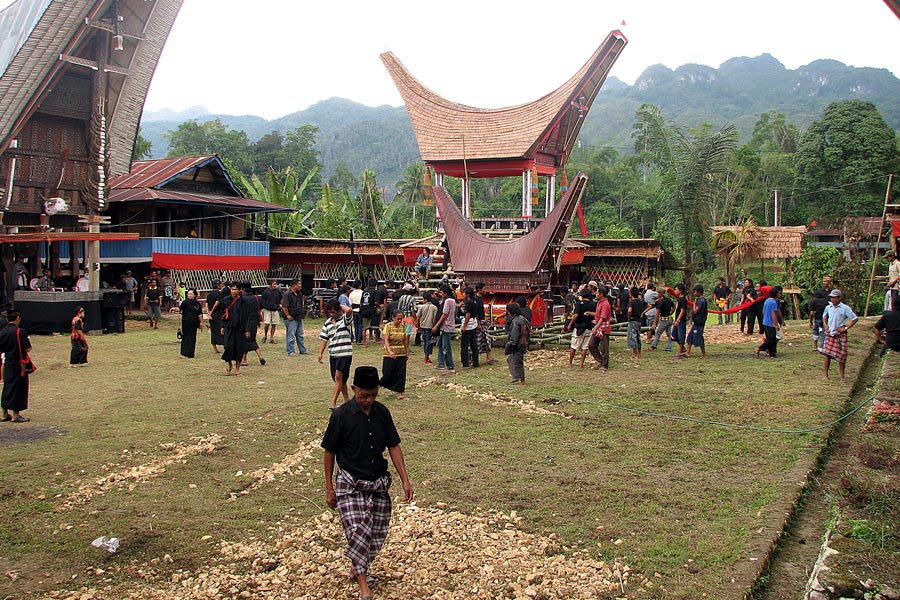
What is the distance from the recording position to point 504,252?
18828 millimetres

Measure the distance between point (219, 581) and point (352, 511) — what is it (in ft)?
3.73

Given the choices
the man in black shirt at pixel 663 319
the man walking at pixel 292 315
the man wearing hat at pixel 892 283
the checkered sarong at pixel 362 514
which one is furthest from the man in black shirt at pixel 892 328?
the man walking at pixel 292 315

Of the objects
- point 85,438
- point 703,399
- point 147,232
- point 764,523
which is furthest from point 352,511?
point 147,232

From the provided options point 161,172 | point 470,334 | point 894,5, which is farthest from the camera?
point 161,172

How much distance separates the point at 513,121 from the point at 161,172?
12.9 metres

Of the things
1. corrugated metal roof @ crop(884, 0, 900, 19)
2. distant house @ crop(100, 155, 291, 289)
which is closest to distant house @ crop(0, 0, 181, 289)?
distant house @ crop(100, 155, 291, 289)

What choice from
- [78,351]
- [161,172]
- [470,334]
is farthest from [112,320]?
[470,334]

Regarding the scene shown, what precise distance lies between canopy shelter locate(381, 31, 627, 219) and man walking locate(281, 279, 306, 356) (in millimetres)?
9835

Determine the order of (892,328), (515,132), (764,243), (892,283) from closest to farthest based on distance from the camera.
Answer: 1. (892,328)
2. (892,283)
3. (764,243)
4. (515,132)

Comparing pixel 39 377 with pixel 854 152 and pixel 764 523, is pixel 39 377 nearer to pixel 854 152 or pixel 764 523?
pixel 764 523

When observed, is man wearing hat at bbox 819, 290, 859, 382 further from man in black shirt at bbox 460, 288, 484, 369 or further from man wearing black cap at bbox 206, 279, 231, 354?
man wearing black cap at bbox 206, 279, 231, 354

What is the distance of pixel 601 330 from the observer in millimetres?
14109

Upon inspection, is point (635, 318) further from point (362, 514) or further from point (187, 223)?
point (187, 223)

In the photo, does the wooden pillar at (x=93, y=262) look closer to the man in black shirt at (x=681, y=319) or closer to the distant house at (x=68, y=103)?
the distant house at (x=68, y=103)
